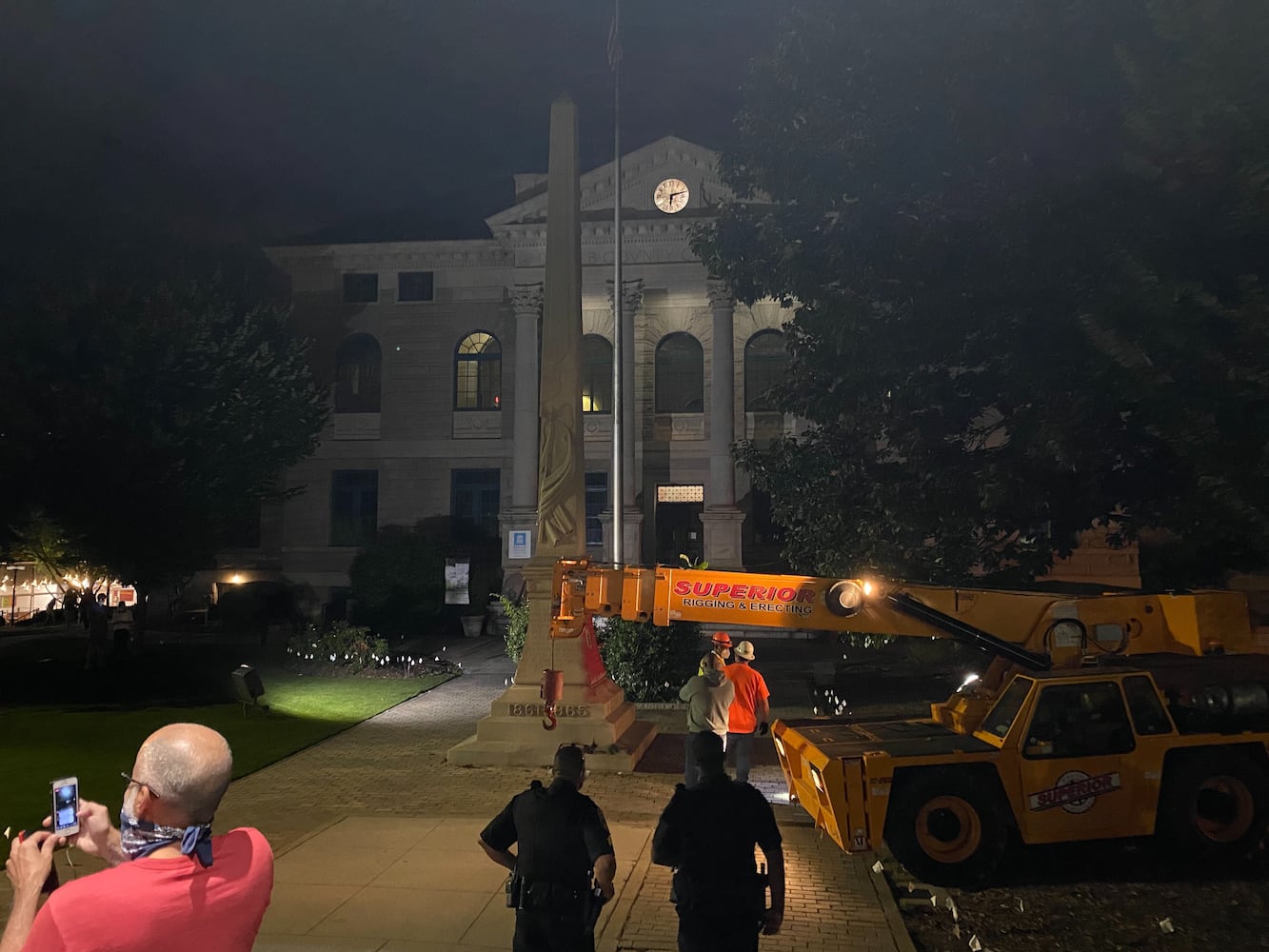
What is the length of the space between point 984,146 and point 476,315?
29.0 metres

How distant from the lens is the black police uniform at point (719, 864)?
383 cm

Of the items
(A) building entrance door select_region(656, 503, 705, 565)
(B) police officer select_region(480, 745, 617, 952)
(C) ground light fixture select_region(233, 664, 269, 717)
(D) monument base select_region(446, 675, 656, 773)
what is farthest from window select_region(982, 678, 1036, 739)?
(A) building entrance door select_region(656, 503, 705, 565)

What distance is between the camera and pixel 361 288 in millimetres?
38000

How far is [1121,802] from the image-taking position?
6.94 metres

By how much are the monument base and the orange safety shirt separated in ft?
9.00

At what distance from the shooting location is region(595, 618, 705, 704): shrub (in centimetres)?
1558

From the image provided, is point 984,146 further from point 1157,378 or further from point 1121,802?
point 1121,802

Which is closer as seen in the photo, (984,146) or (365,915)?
(365,915)

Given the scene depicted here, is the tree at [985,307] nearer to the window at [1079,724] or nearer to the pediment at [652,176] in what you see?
the window at [1079,724]

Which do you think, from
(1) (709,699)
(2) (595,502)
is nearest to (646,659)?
(1) (709,699)

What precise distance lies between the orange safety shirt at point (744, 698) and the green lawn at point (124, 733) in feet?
20.4

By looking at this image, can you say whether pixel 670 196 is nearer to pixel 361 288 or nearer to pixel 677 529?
pixel 677 529

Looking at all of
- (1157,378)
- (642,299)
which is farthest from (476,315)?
(1157,378)

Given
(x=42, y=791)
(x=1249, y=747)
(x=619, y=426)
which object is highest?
(x=619, y=426)
